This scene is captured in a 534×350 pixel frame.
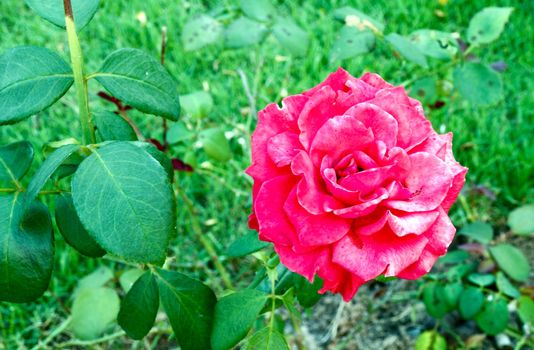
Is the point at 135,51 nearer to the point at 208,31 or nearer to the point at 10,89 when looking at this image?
the point at 10,89

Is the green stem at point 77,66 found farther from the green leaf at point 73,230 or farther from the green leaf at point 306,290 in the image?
the green leaf at point 306,290

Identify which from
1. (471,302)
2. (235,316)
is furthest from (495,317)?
(235,316)

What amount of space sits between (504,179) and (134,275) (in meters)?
1.36

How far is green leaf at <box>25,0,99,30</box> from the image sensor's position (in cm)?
95

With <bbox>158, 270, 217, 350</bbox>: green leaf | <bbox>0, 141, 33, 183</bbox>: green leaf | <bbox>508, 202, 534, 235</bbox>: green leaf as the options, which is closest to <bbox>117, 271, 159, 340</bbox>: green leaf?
<bbox>158, 270, 217, 350</bbox>: green leaf

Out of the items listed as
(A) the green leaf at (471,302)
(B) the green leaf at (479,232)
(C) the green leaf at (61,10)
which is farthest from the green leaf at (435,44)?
(C) the green leaf at (61,10)

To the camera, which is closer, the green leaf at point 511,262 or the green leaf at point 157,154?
the green leaf at point 157,154

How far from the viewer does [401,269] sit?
2.53 feet

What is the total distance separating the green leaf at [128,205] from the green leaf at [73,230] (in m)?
0.21

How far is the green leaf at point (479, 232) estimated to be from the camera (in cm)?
169

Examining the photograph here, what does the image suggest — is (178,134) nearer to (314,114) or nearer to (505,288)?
(314,114)

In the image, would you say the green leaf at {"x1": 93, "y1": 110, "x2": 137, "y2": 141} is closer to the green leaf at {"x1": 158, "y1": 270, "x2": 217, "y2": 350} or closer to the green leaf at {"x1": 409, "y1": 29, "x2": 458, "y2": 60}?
the green leaf at {"x1": 158, "y1": 270, "x2": 217, "y2": 350}

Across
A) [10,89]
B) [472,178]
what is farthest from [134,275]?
[472,178]

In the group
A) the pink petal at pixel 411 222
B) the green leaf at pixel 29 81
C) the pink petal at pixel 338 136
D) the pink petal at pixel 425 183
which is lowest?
the pink petal at pixel 411 222
